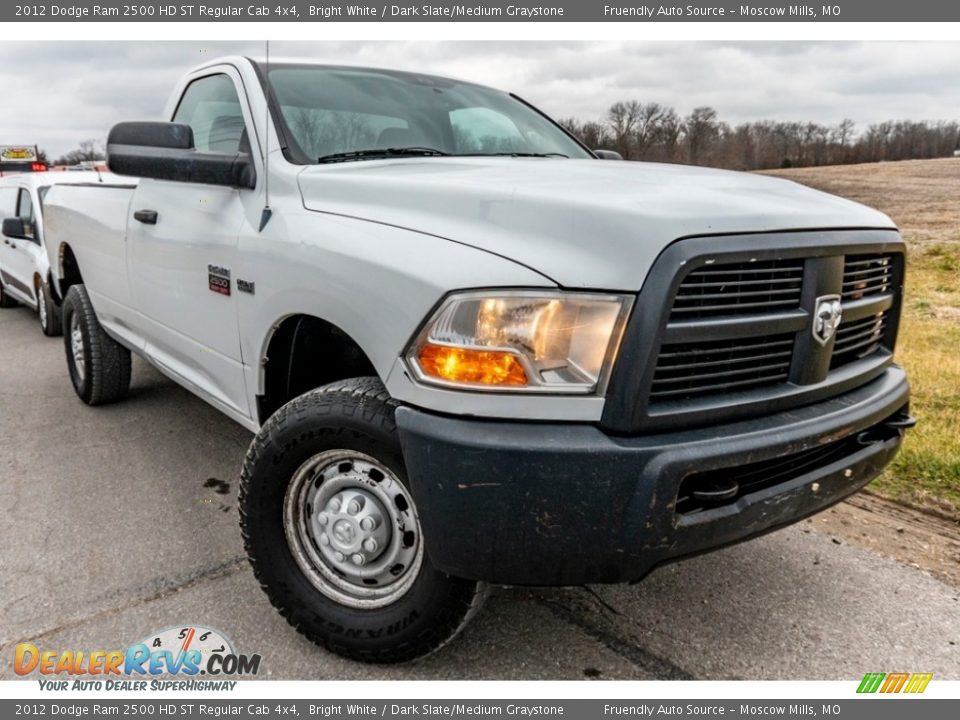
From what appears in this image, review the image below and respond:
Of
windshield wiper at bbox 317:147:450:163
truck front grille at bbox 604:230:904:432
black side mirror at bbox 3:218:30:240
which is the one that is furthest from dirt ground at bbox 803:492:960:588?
black side mirror at bbox 3:218:30:240

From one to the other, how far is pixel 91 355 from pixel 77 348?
0.41 m

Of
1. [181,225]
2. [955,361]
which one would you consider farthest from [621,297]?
[955,361]

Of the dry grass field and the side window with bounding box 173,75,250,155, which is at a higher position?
the side window with bounding box 173,75,250,155

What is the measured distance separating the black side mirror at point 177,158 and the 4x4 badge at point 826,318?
2026 millimetres

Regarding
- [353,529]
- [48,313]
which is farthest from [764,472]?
[48,313]

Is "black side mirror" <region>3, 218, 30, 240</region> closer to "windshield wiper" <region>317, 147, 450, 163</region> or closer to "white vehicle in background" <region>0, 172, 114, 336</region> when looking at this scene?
"white vehicle in background" <region>0, 172, 114, 336</region>

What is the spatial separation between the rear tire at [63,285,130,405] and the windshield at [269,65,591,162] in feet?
8.14

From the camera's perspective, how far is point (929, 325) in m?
6.79


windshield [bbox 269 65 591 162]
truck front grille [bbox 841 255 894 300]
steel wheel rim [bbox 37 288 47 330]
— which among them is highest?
windshield [bbox 269 65 591 162]

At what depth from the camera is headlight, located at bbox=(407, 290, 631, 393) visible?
187cm

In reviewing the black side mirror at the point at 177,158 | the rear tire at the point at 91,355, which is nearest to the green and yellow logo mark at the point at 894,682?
the black side mirror at the point at 177,158

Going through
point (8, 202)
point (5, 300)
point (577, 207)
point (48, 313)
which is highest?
point (577, 207)

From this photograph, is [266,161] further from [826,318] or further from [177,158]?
[826,318]

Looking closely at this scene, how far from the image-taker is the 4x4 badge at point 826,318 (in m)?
2.15
